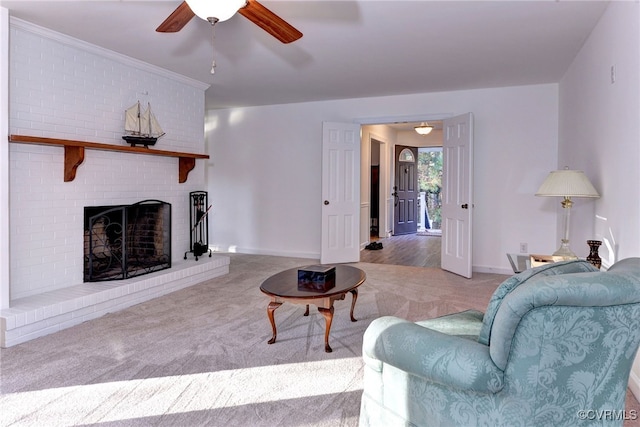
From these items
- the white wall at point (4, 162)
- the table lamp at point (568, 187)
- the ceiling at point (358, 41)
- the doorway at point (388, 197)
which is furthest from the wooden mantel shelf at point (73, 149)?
the table lamp at point (568, 187)

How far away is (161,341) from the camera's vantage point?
289cm

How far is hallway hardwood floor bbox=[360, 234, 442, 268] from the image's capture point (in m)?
6.04

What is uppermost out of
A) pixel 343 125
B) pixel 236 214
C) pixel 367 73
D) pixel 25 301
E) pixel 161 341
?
pixel 367 73

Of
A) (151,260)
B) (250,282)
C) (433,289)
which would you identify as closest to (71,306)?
(151,260)

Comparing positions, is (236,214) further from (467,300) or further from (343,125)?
(467,300)

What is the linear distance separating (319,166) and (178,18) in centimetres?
389

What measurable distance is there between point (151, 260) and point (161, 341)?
182 centimetres

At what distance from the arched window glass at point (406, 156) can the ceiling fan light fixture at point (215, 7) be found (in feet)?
25.1

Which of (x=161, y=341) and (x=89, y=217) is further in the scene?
(x=89, y=217)

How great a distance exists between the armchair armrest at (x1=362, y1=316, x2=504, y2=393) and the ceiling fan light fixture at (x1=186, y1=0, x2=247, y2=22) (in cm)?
170

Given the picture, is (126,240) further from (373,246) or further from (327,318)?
(373,246)

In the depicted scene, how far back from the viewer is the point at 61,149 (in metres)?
3.55

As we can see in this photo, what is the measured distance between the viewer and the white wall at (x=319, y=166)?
16.7 ft

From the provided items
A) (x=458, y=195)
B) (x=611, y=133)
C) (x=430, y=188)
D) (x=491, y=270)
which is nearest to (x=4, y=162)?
(x=611, y=133)
